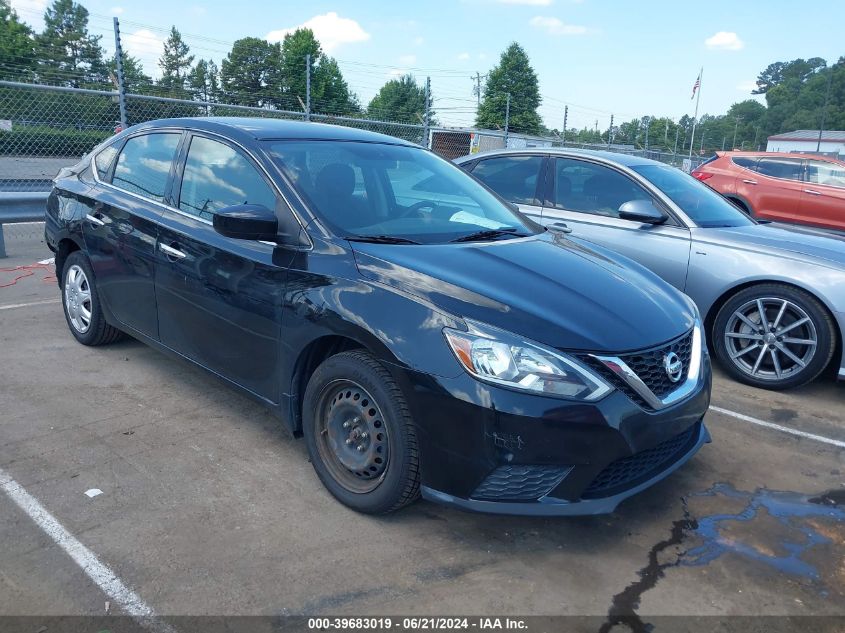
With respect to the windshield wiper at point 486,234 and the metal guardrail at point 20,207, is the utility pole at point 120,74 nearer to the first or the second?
the metal guardrail at point 20,207

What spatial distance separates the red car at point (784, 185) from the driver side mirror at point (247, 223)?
9.47m

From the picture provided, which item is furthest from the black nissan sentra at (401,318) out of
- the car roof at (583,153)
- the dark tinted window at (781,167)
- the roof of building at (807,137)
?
the roof of building at (807,137)

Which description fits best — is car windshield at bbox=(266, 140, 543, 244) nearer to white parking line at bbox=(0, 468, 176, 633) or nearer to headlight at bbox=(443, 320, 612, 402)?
headlight at bbox=(443, 320, 612, 402)

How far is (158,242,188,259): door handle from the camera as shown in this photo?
11.8 feet

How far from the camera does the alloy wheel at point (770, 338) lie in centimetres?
465

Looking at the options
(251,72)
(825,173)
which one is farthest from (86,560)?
(251,72)

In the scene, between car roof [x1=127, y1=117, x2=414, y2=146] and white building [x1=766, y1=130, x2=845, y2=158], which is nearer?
car roof [x1=127, y1=117, x2=414, y2=146]

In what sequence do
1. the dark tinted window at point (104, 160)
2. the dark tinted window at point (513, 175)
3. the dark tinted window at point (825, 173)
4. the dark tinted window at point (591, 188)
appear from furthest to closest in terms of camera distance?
the dark tinted window at point (825, 173) → the dark tinted window at point (513, 175) → the dark tinted window at point (591, 188) → the dark tinted window at point (104, 160)

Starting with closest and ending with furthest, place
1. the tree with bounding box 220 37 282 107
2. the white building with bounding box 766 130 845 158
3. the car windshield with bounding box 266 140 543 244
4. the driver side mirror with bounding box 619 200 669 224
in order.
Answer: the car windshield with bounding box 266 140 543 244 < the driver side mirror with bounding box 619 200 669 224 < the tree with bounding box 220 37 282 107 < the white building with bounding box 766 130 845 158

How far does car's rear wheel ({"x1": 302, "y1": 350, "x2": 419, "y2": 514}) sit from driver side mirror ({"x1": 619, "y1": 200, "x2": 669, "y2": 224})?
10.4 ft

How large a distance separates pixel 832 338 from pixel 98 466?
455cm

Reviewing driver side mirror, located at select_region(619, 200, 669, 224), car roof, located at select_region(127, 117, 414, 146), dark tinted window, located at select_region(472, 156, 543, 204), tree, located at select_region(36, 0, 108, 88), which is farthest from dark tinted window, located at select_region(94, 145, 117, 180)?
tree, located at select_region(36, 0, 108, 88)

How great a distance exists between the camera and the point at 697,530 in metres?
2.97

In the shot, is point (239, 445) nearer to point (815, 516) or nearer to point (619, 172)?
point (815, 516)
